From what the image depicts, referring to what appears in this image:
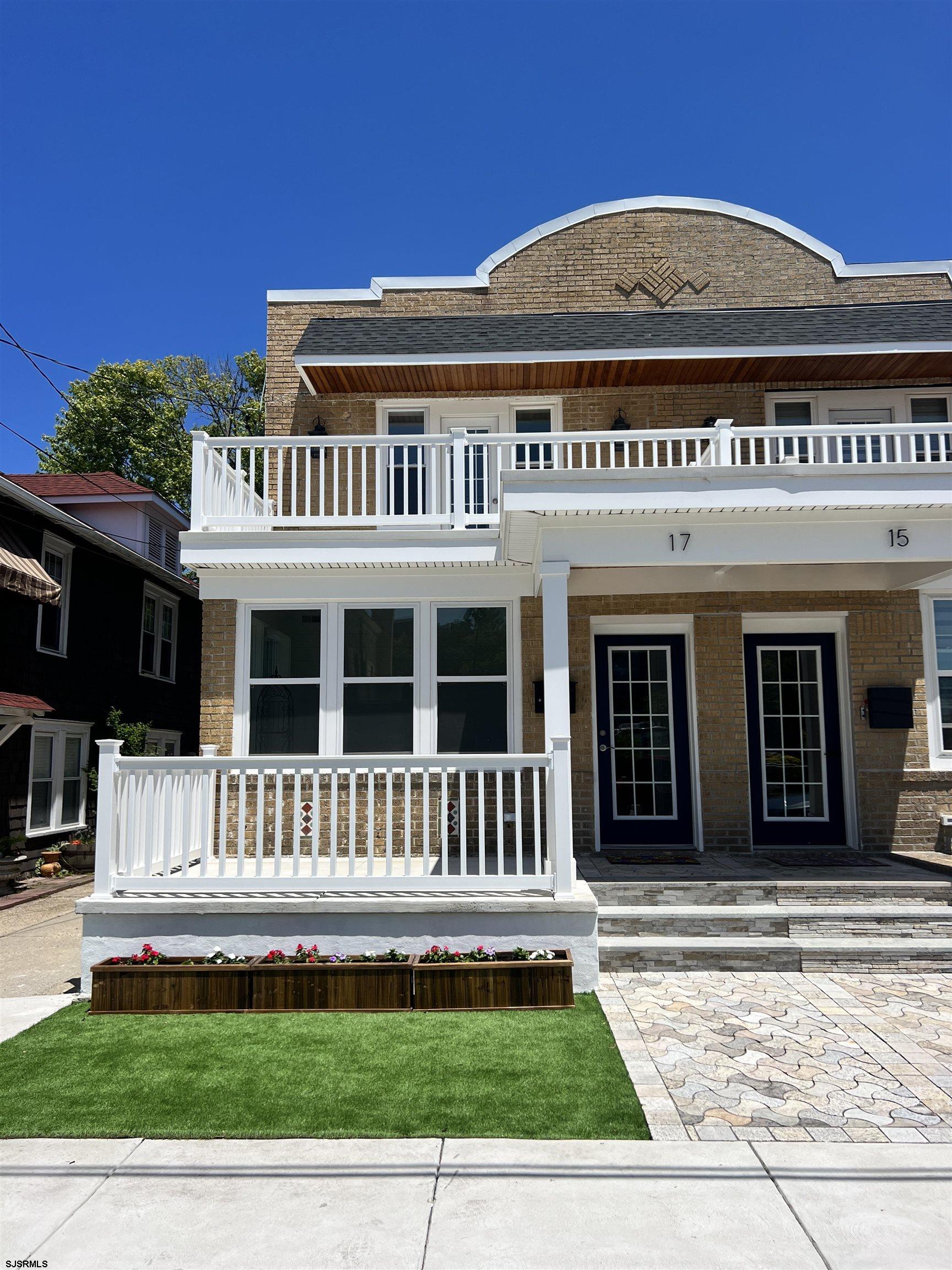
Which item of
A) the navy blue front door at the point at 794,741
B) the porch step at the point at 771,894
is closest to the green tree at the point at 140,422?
the navy blue front door at the point at 794,741

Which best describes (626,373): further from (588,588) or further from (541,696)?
(541,696)

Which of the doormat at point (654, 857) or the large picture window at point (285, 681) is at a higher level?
the large picture window at point (285, 681)

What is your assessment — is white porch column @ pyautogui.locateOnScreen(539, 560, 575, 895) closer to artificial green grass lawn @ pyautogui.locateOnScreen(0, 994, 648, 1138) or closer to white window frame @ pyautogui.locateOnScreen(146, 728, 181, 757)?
artificial green grass lawn @ pyautogui.locateOnScreen(0, 994, 648, 1138)

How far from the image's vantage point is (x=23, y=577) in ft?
37.7

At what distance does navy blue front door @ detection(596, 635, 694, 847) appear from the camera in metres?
9.45

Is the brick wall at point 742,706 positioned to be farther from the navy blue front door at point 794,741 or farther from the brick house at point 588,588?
the navy blue front door at point 794,741

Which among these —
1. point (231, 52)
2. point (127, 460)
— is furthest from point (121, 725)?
point (127, 460)

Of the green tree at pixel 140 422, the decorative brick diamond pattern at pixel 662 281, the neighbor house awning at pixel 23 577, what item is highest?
the green tree at pixel 140 422

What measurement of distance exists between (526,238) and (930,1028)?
9.82 m

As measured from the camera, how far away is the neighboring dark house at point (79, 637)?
41.9 feet

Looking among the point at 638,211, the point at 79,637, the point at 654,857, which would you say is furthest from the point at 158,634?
the point at 654,857

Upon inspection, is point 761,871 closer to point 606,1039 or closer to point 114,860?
point 606,1039

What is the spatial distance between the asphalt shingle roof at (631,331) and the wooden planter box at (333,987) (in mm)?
6556

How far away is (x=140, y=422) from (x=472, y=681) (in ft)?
75.5
